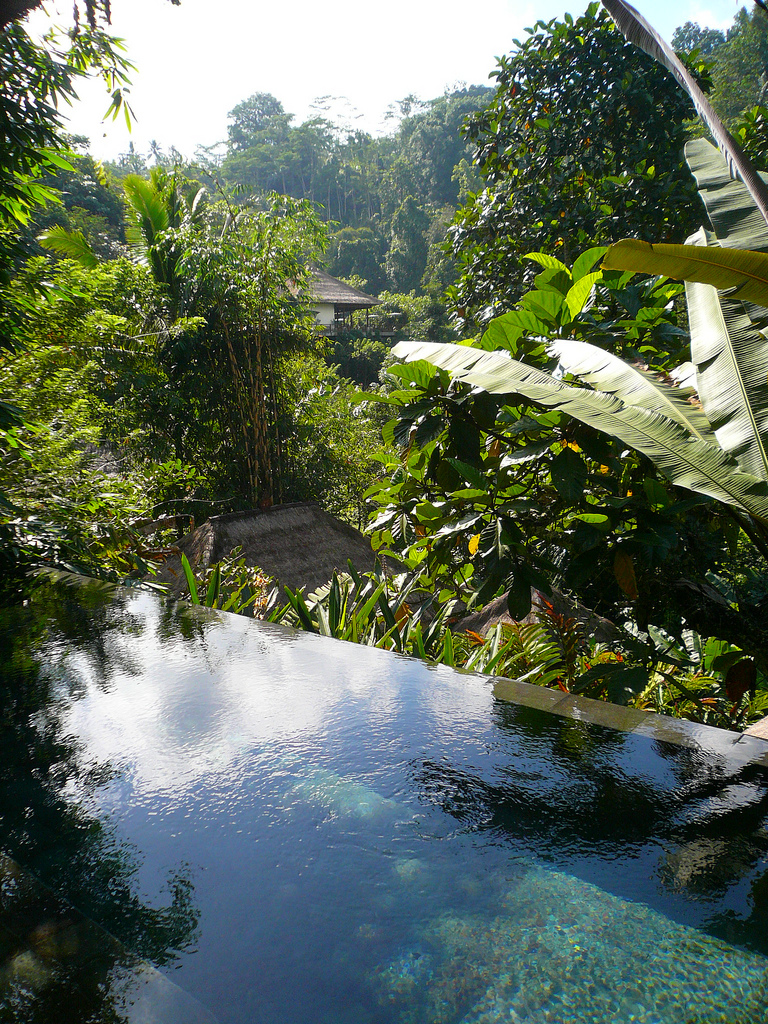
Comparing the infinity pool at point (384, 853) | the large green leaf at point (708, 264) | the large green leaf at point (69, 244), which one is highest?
the large green leaf at point (69, 244)

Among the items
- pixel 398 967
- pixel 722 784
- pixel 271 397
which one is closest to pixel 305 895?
pixel 398 967

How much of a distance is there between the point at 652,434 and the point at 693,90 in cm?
83

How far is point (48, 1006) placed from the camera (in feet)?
2.68

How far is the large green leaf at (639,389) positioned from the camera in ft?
6.21

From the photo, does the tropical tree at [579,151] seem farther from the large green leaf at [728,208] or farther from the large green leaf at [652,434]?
the large green leaf at [652,434]

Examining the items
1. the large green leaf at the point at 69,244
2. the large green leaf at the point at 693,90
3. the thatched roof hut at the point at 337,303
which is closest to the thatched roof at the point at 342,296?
the thatched roof hut at the point at 337,303

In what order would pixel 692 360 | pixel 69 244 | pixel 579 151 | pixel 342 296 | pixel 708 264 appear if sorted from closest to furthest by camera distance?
pixel 708 264, pixel 692 360, pixel 579 151, pixel 69 244, pixel 342 296

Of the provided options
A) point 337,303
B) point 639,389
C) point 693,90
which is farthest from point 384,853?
point 337,303

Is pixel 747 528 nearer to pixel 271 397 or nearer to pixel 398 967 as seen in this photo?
pixel 398 967

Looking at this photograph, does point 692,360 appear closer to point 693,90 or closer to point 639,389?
point 639,389

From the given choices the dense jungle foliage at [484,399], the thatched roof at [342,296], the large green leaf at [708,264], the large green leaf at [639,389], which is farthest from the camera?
the thatched roof at [342,296]

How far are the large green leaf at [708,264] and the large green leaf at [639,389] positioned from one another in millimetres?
380

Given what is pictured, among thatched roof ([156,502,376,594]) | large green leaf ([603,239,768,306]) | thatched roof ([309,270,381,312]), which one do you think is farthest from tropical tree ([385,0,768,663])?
thatched roof ([309,270,381,312])

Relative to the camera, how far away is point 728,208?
7.09 ft
